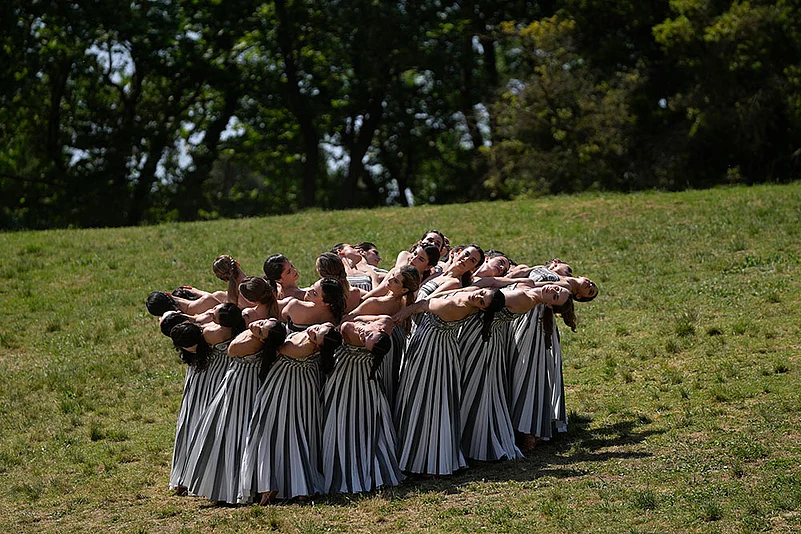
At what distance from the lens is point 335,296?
8672mm

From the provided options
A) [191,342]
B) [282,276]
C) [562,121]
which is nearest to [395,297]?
[282,276]

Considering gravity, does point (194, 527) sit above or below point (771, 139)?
below

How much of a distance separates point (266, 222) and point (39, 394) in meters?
9.63

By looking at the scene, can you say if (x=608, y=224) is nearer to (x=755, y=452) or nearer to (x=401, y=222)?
(x=401, y=222)

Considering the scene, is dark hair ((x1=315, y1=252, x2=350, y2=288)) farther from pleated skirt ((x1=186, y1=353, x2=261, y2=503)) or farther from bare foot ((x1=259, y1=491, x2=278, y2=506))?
bare foot ((x1=259, y1=491, x2=278, y2=506))

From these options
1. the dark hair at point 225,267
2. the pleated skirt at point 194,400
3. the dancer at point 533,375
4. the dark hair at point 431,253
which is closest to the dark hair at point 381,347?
the dark hair at point 431,253

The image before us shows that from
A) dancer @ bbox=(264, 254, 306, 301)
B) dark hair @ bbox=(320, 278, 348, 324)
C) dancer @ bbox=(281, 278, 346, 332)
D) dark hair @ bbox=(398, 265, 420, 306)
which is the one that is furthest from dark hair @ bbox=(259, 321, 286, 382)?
dark hair @ bbox=(398, 265, 420, 306)

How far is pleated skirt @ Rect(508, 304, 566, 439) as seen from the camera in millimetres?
10016

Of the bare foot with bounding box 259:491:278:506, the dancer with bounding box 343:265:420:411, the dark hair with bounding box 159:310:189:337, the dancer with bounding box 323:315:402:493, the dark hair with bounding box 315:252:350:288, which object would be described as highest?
the dark hair with bounding box 315:252:350:288

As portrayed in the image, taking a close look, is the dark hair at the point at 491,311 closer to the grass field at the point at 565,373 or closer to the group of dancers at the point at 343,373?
the group of dancers at the point at 343,373

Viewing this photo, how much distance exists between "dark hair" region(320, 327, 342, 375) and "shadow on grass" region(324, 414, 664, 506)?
3.41 feet

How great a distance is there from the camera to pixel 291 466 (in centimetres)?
870

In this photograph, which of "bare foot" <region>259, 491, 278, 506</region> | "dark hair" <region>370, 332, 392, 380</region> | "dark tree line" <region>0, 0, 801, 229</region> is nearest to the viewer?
"dark hair" <region>370, 332, 392, 380</region>

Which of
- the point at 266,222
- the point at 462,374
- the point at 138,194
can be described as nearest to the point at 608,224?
the point at 266,222
